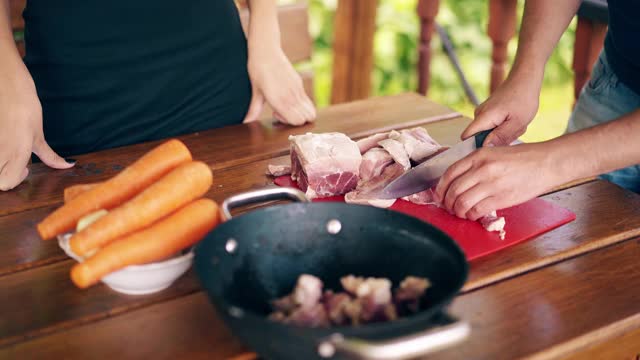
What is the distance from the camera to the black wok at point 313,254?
41.7 inches

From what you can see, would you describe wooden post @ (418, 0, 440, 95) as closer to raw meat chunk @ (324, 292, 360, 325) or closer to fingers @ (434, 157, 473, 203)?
fingers @ (434, 157, 473, 203)

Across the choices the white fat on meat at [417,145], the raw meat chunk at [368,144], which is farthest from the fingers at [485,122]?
the raw meat chunk at [368,144]

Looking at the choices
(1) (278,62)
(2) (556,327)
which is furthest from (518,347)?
(1) (278,62)

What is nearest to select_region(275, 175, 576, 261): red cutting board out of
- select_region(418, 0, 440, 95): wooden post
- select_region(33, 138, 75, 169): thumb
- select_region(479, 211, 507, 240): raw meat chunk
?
select_region(479, 211, 507, 240): raw meat chunk

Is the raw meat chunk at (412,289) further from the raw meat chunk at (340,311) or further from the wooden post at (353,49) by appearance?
the wooden post at (353,49)

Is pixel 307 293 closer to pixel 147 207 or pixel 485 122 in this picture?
pixel 147 207

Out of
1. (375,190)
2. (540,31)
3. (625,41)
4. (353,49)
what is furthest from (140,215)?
(353,49)

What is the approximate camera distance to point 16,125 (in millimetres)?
1685

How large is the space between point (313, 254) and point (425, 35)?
250 cm

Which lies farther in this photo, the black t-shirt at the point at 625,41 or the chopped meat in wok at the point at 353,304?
the black t-shirt at the point at 625,41

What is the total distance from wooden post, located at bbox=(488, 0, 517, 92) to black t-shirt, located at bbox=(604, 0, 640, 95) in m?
1.01

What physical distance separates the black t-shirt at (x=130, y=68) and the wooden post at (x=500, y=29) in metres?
1.35

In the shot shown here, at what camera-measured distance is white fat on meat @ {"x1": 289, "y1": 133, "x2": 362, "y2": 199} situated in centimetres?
162

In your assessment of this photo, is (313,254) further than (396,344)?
Yes
